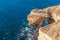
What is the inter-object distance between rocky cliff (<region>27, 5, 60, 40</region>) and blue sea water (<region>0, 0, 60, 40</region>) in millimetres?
445

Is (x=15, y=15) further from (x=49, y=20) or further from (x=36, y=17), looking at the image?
(x=49, y=20)

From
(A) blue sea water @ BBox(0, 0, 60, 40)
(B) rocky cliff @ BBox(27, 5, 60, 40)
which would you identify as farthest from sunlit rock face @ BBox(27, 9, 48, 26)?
(A) blue sea water @ BBox(0, 0, 60, 40)

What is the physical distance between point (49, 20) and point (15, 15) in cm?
181

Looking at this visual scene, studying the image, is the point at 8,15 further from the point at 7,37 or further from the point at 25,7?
the point at 7,37

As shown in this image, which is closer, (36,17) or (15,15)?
(36,17)

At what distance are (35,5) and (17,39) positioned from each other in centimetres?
306

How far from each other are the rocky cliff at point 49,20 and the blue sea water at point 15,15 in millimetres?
445

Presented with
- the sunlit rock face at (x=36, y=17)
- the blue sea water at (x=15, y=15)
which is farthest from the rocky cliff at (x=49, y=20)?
the blue sea water at (x=15, y=15)

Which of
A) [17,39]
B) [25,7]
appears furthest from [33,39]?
[25,7]

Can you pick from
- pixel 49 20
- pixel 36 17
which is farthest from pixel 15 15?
pixel 49 20

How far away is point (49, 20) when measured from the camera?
9438mm

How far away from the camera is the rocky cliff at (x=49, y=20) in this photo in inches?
249

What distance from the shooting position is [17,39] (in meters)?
A: 8.92

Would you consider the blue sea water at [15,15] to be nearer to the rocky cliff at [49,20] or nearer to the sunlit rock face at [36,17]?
the sunlit rock face at [36,17]
